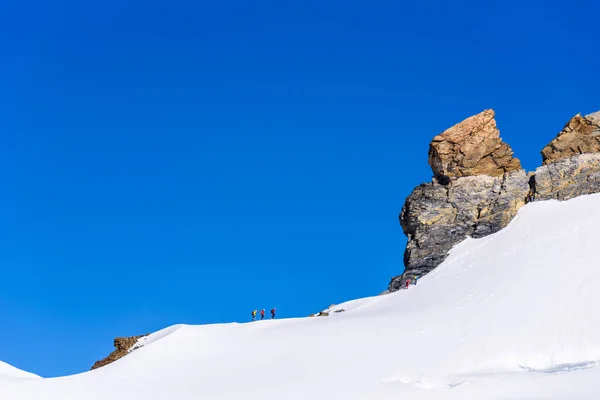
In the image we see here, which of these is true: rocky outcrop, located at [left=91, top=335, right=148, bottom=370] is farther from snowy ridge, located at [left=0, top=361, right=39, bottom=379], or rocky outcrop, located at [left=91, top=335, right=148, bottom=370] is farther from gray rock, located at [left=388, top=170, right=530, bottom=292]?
gray rock, located at [left=388, top=170, right=530, bottom=292]

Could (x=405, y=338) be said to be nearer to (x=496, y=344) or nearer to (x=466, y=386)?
(x=496, y=344)

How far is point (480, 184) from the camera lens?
204 ft

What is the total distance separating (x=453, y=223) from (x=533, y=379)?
33415 mm

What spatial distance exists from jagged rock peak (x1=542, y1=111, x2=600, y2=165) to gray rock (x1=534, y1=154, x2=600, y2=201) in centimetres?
150

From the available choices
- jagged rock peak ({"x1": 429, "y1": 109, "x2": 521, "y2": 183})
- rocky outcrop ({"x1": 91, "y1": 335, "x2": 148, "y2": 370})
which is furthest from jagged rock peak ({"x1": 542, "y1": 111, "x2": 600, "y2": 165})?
rocky outcrop ({"x1": 91, "y1": 335, "x2": 148, "y2": 370})

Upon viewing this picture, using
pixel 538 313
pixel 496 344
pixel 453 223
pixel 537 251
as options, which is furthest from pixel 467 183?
pixel 496 344

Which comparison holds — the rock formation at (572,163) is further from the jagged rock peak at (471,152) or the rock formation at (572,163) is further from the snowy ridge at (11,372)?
the snowy ridge at (11,372)

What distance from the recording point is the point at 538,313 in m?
36.8

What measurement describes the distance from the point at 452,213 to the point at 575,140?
13.1 metres

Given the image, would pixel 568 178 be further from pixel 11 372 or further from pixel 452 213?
pixel 11 372

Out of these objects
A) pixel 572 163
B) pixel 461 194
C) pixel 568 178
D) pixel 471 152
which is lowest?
pixel 568 178

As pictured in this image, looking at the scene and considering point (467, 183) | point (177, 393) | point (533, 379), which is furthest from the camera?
point (467, 183)

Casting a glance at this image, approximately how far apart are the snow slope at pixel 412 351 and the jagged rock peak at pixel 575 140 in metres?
18.1

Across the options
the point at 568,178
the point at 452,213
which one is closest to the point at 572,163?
the point at 568,178
